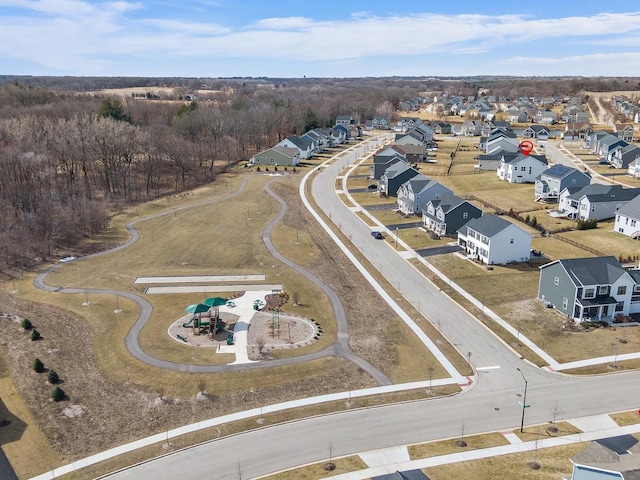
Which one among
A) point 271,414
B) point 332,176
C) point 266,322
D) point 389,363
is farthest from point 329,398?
point 332,176

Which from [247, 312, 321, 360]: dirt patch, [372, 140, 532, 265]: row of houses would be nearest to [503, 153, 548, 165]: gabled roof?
[372, 140, 532, 265]: row of houses

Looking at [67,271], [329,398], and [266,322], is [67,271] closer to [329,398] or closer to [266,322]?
[266,322]

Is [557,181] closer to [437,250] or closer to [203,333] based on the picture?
[437,250]

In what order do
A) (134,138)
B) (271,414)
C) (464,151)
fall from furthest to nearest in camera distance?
(464,151), (134,138), (271,414)

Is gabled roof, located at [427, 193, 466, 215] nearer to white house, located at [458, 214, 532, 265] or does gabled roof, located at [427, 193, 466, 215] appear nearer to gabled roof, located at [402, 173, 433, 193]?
white house, located at [458, 214, 532, 265]

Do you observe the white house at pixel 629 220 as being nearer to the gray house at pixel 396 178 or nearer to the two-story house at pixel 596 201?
the two-story house at pixel 596 201

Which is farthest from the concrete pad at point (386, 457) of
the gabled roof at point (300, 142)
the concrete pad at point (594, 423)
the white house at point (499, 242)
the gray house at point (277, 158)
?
the gabled roof at point (300, 142)

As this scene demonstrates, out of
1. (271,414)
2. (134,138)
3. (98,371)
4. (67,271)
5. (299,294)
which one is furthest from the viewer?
(134,138)
